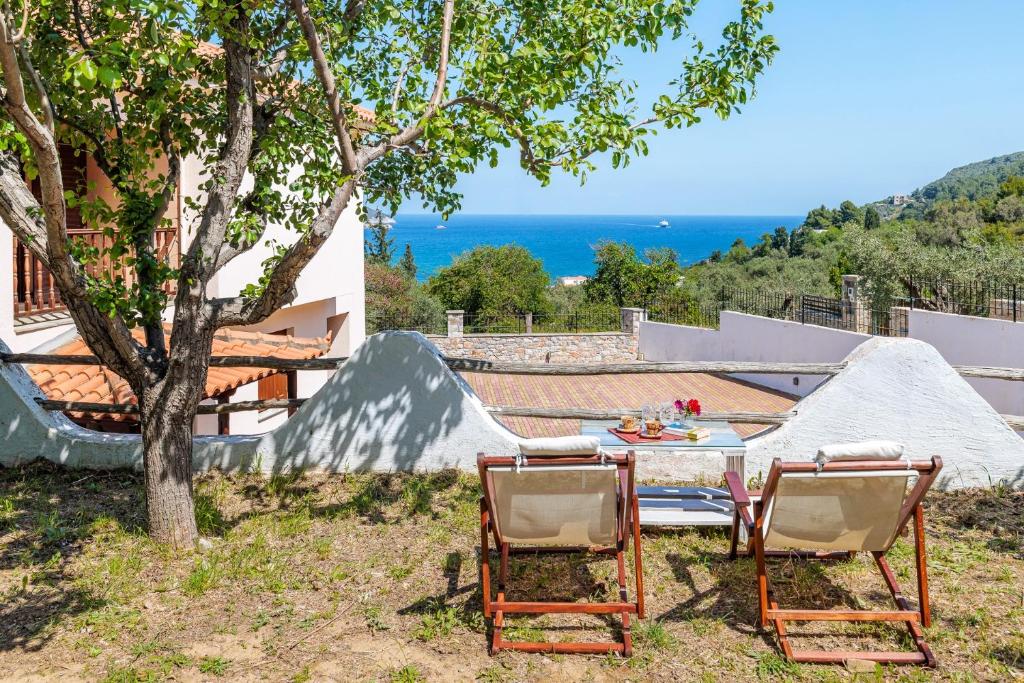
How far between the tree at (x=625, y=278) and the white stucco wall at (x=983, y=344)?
14625mm

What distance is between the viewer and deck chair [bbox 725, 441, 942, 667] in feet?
11.7

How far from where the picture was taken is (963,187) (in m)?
65.9

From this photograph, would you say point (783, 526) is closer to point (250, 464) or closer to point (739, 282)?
point (250, 464)

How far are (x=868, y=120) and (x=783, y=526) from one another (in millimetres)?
54145

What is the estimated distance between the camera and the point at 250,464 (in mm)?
6289

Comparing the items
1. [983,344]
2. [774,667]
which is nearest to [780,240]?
[983,344]

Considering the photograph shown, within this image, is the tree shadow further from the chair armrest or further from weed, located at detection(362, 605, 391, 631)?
the chair armrest

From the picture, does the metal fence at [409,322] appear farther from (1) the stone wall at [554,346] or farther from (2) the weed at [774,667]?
(2) the weed at [774,667]

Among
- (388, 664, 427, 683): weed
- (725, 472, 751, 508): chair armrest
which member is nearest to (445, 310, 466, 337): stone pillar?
(725, 472, 751, 508): chair armrest

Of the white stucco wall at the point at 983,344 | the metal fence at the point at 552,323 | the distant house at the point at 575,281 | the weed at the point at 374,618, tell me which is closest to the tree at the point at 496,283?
the distant house at the point at 575,281

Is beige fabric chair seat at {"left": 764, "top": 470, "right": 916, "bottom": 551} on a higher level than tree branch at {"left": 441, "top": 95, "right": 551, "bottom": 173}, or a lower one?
lower

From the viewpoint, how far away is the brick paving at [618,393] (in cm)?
1641

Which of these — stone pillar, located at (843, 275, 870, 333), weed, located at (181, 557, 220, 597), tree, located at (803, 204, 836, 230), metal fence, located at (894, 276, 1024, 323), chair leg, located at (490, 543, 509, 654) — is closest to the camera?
chair leg, located at (490, 543, 509, 654)

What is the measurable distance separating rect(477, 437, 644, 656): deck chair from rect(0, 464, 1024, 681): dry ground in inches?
5.9
